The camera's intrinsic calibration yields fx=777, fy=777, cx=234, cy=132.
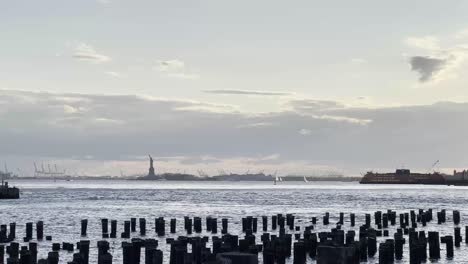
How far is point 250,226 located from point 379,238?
9889mm

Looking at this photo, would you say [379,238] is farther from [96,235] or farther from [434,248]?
[96,235]

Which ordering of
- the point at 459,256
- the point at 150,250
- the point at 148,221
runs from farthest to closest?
1. the point at 148,221
2. the point at 459,256
3. the point at 150,250

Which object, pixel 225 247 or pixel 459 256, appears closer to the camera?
pixel 225 247

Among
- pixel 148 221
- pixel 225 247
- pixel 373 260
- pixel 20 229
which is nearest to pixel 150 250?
pixel 225 247

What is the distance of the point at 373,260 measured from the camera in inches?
1646

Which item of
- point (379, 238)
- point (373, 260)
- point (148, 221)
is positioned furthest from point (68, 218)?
point (373, 260)

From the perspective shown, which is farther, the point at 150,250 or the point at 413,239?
the point at 413,239

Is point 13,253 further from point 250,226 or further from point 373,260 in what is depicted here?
point 250,226

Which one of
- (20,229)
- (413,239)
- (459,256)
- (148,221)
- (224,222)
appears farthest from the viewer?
(148,221)

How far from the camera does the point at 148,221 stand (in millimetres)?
79562

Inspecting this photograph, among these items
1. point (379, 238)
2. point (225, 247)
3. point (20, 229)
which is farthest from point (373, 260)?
point (20, 229)

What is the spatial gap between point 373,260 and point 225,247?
13067 millimetres

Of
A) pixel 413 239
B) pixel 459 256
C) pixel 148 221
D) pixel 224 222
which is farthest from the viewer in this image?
pixel 148 221

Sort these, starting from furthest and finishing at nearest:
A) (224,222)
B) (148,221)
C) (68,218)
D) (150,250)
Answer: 1. (68,218)
2. (148,221)
3. (224,222)
4. (150,250)
